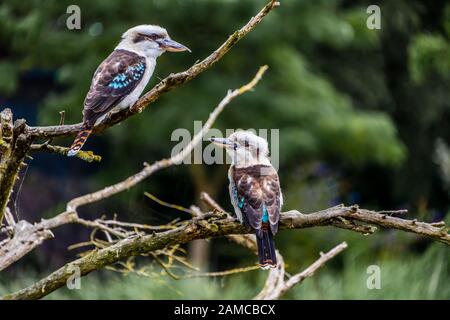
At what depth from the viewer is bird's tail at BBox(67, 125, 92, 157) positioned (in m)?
3.66

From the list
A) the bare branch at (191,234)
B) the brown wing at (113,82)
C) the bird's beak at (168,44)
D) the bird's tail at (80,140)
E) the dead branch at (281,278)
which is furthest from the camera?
the bird's beak at (168,44)

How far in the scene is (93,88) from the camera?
4434 mm

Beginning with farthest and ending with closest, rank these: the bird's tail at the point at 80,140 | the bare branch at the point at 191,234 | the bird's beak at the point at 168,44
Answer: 1. the bird's beak at the point at 168,44
2. the bird's tail at the point at 80,140
3. the bare branch at the point at 191,234

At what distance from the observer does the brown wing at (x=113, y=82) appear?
418 centimetres

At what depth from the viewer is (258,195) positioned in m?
4.32

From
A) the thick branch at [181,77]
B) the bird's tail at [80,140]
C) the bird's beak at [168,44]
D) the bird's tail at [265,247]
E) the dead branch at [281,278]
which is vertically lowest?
the dead branch at [281,278]

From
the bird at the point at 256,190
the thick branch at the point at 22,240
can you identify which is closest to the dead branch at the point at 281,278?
the bird at the point at 256,190

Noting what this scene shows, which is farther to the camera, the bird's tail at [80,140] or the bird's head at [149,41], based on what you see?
the bird's head at [149,41]

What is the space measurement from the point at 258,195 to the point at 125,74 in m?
→ 0.92

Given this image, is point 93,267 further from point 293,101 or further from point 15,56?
point 15,56

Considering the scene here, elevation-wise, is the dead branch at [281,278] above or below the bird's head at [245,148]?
below

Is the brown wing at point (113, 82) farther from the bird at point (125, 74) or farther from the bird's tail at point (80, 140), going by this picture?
the bird's tail at point (80, 140)

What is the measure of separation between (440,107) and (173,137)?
15.6 feet

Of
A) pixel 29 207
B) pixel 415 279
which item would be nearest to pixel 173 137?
pixel 29 207
